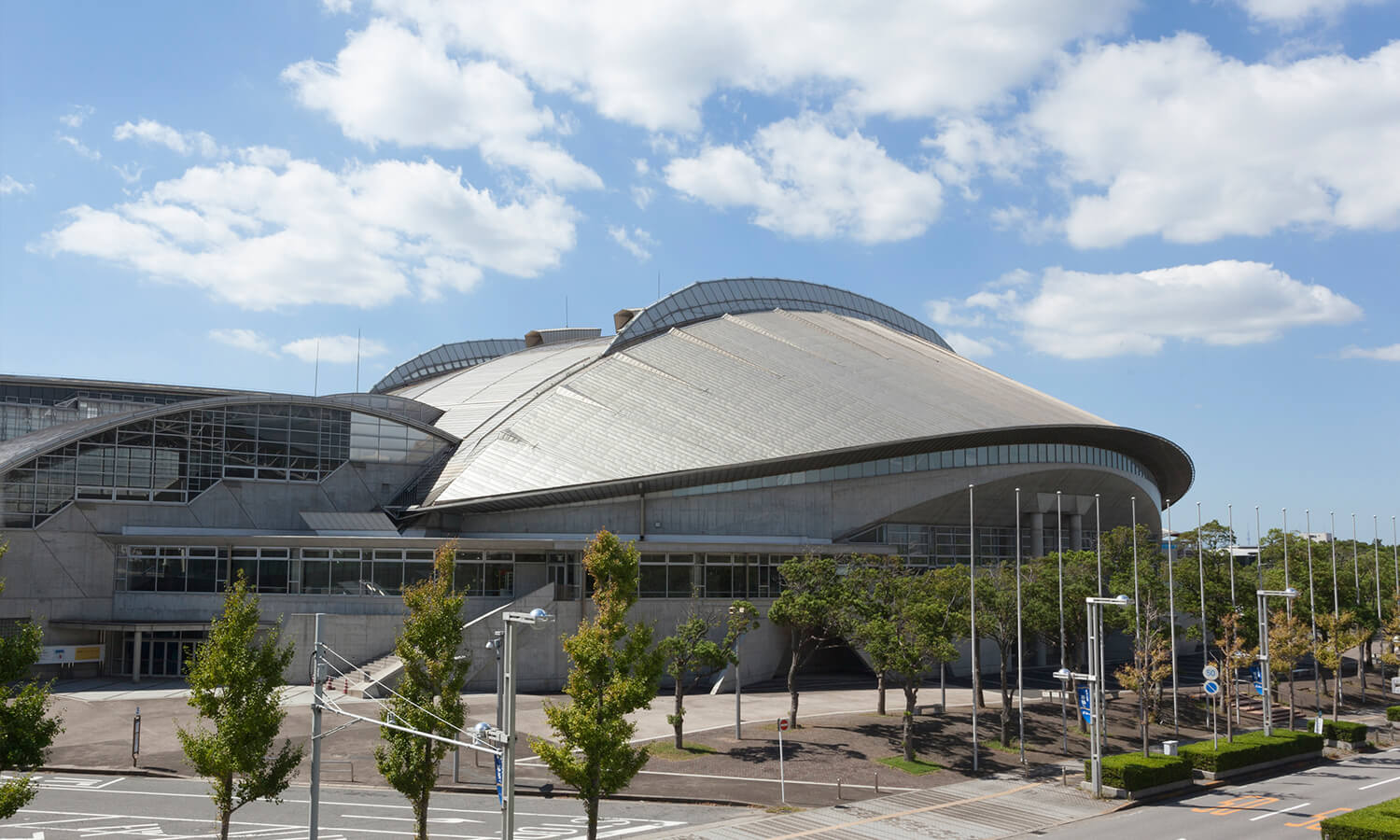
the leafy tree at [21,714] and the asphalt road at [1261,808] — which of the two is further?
the asphalt road at [1261,808]

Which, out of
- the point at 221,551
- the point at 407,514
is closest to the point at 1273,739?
the point at 407,514

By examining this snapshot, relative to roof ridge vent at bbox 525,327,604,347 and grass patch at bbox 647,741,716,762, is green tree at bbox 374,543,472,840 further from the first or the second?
roof ridge vent at bbox 525,327,604,347

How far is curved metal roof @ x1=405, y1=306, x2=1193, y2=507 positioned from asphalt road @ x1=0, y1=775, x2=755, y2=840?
2483 cm

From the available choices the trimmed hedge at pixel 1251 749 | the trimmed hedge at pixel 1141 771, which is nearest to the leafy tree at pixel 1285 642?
the trimmed hedge at pixel 1251 749

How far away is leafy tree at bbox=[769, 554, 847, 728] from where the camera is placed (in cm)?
4134

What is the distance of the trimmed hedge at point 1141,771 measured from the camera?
3444 cm

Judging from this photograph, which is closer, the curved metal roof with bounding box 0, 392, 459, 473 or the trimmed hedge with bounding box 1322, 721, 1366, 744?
the trimmed hedge with bounding box 1322, 721, 1366, 744

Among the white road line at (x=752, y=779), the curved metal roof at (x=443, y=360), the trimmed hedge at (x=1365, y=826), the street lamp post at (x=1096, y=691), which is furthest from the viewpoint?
the curved metal roof at (x=443, y=360)

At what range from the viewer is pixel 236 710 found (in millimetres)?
22906

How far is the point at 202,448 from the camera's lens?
55156mm

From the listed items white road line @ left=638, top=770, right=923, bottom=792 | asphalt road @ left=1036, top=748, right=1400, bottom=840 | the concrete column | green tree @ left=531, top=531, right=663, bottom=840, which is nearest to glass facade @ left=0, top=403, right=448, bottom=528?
the concrete column

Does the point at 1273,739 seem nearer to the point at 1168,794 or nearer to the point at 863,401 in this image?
the point at 1168,794

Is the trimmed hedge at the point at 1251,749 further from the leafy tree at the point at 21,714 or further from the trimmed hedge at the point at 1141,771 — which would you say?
the leafy tree at the point at 21,714

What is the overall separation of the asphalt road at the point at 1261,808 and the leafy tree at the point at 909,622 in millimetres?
8076
